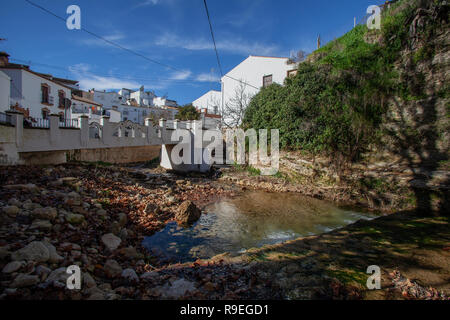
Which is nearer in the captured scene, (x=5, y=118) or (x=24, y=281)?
(x=24, y=281)

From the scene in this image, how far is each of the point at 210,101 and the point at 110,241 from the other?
107 ft

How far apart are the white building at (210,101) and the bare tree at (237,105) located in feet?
24.5

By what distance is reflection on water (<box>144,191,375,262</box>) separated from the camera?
5711 millimetres

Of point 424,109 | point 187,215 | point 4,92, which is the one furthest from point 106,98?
point 424,109

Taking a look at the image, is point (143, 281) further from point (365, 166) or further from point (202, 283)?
point (365, 166)

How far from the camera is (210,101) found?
35000mm

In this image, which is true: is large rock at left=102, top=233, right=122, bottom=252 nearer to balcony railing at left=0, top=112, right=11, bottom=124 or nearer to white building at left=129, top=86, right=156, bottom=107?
balcony railing at left=0, top=112, right=11, bottom=124

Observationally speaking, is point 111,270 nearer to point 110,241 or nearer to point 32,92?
point 110,241

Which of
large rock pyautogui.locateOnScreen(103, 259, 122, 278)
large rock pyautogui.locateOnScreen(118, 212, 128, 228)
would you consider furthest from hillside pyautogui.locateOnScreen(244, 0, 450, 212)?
large rock pyautogui.locateOnScreen(103, 259, 122, 278)

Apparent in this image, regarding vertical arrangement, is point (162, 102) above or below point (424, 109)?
above

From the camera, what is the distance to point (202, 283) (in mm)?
3441

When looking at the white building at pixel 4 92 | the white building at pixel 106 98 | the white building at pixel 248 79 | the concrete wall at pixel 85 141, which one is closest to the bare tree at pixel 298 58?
the white building at pixel 248 79

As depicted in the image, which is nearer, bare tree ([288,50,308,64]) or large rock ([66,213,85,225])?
large rock ([66,213,85,225])

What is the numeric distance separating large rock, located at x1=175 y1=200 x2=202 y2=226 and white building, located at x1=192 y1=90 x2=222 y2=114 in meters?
25.4
